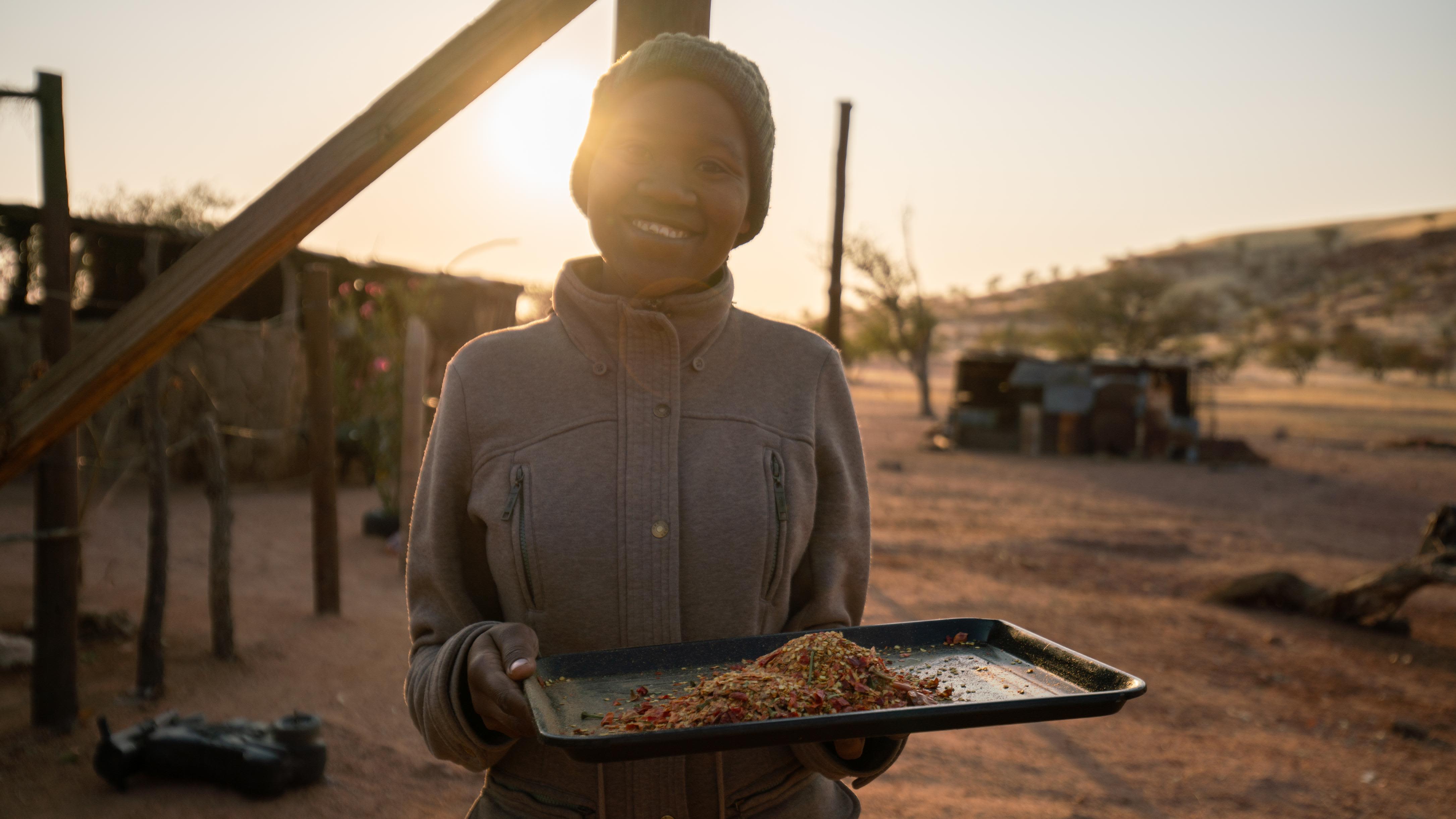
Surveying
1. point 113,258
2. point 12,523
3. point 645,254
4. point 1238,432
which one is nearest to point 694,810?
point 645,254

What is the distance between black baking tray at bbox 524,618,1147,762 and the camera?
1.20 metres

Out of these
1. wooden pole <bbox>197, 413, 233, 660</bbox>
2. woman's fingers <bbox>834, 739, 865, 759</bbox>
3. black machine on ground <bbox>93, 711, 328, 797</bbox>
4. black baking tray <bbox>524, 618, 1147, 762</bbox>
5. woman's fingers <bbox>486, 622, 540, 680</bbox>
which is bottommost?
black machine on ground <bbox>93, 711, 328, 797</bbox>

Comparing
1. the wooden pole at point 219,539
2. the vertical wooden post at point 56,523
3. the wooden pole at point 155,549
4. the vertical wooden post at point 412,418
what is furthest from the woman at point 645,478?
the vertical wooden post at point 412,418

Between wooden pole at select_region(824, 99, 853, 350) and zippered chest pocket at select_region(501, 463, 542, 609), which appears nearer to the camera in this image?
zippered chest pocket at select_region(501, 463, 542, 609)

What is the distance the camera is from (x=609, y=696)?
1.43 m

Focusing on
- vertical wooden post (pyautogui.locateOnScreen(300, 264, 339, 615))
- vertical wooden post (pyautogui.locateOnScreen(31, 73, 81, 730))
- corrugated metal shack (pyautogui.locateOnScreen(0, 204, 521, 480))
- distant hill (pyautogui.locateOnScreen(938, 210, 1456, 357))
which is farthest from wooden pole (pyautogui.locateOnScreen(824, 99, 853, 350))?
distant hill (pyautogui.locateOnScreen(938, 210, 1456, 357))

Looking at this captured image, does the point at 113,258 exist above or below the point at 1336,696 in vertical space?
above

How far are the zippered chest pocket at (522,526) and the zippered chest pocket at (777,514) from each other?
0.38 metres

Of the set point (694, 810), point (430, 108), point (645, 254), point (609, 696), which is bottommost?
point (694, 810)

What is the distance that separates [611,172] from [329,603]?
5.49 m

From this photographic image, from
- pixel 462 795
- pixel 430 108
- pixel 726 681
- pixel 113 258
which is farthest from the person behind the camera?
pixel 113 258

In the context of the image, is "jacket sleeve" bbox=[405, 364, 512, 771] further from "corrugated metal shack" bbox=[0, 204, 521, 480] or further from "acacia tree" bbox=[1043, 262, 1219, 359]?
"acacia tree" bbox=[1043, 262, 1219, 359]

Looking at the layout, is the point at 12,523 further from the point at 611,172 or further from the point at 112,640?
the point at 611,172

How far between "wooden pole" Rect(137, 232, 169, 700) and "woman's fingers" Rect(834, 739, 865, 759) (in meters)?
4.36
